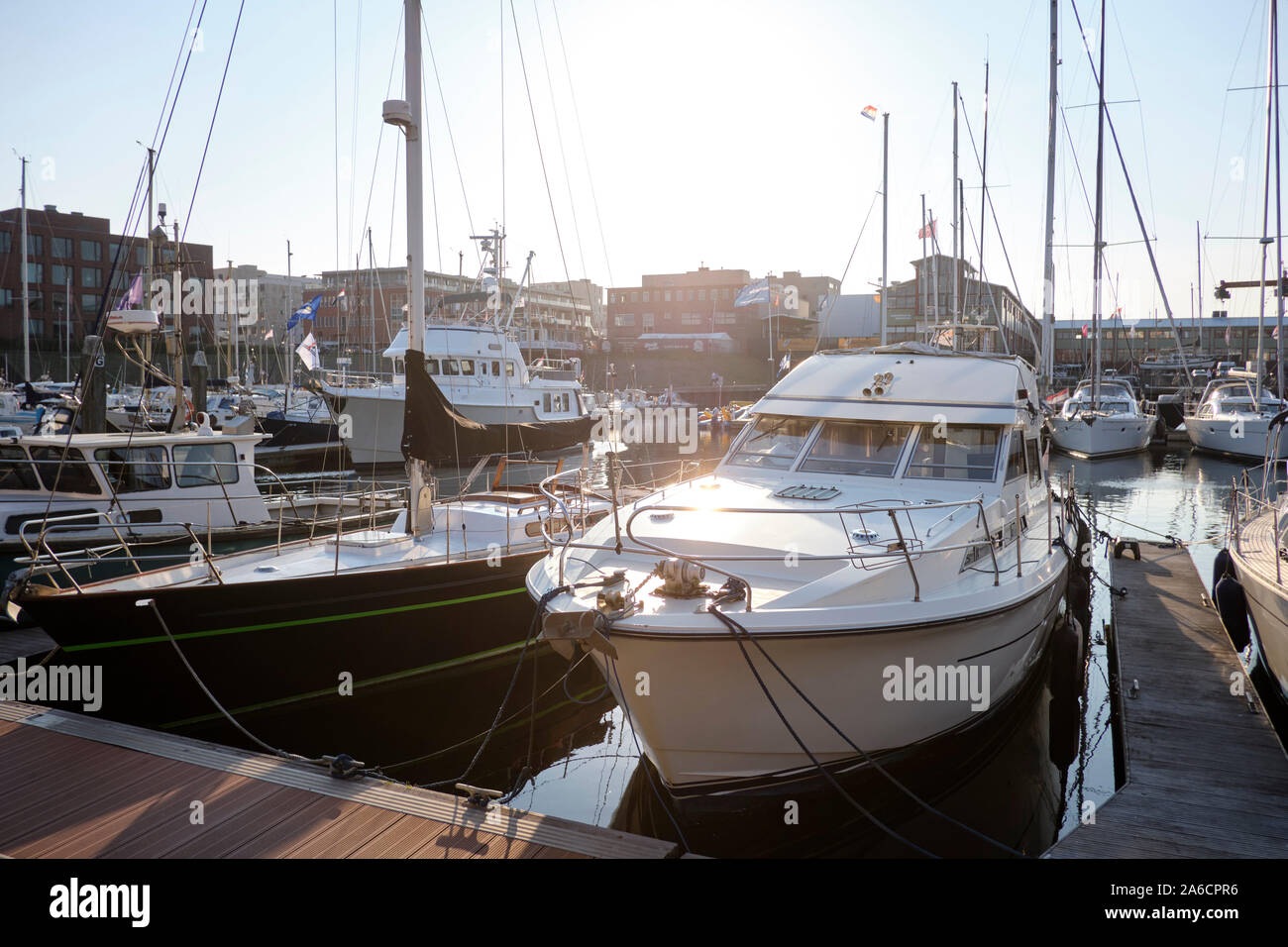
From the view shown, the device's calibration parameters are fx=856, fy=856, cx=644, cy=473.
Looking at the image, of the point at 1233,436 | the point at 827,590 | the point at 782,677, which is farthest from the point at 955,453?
the point at 1233,436

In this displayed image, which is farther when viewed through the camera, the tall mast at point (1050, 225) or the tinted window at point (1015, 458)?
the tall mast at point (1050, 225)

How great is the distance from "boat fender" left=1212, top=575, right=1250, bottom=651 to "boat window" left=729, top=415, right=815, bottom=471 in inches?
214

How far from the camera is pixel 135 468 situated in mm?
15352

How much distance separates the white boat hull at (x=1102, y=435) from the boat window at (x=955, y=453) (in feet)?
94.4

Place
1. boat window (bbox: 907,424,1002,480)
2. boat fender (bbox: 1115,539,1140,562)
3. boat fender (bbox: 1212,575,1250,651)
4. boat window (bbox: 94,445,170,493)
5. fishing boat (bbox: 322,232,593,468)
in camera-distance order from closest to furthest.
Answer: boat window (bbox: 907,424,1002,480) → boat fender (bbox: 1212,575,1250,651) → boat fender (bbox: 1115,539,1140,562) → boat window (bbox: 94,445,170,493) → fishing boat (bbox: 322,232,593,468)

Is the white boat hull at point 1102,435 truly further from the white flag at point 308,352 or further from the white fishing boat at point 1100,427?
the white flag at point 308,352

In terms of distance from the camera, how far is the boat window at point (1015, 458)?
27.5 feet

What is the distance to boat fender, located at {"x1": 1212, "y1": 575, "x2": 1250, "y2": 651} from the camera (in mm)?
9930

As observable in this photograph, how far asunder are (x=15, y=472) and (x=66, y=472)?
1161 mm

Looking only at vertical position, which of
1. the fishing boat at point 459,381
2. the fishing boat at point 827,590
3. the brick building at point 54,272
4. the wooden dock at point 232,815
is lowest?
the wooden dock at point 232,815

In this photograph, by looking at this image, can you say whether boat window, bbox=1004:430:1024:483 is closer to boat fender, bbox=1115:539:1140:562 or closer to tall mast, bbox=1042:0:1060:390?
boat fender, bbox=1115:539:1140:562

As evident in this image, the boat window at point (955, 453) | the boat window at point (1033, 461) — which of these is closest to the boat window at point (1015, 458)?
the boat window at point (955, 453)

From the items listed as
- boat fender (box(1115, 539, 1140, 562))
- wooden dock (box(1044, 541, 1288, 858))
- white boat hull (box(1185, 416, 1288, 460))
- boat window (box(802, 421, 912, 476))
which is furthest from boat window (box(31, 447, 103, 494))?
white boat hull (box(1185, 416, 1288, 460))
